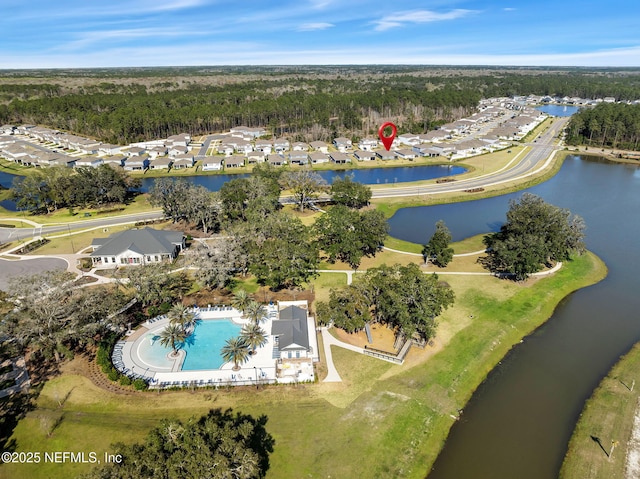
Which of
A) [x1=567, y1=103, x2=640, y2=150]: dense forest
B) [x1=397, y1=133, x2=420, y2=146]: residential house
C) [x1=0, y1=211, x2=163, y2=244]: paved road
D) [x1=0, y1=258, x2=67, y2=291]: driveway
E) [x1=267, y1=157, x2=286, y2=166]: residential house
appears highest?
[x1=567, y1=103, x2=640, y2=150]: dense forest

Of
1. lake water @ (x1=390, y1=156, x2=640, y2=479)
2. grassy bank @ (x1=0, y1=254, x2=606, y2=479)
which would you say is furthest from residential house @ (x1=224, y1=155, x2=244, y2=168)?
grassy bank @ (x1=0, y1=254, x2=606, y2=479)

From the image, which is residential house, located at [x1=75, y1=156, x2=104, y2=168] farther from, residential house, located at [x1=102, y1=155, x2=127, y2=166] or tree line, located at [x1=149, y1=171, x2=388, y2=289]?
tree line, located at [x1=149, y1=171, x2=388, y2=289]

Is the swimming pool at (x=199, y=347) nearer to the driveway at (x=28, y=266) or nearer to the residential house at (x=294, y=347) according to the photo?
the residential house at (x=294, y=347)

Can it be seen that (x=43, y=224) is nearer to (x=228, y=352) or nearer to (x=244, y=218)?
(x=244, y=218)

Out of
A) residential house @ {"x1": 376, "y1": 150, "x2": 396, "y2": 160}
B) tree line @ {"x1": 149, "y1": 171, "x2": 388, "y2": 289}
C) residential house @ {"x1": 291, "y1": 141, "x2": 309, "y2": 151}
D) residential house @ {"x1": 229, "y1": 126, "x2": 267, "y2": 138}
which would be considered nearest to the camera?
tree line @ {"x1": 149, "y1": 171, "x2": 388, "y2": 289}

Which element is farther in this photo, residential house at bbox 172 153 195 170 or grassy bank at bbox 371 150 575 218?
residential house at bbox 172 153 195 170

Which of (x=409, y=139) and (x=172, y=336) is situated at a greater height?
(x=409, y=139)

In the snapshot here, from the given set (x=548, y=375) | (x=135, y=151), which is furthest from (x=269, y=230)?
(x=135, y=151)

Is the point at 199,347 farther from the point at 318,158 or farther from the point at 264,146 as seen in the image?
the point at 264,146
